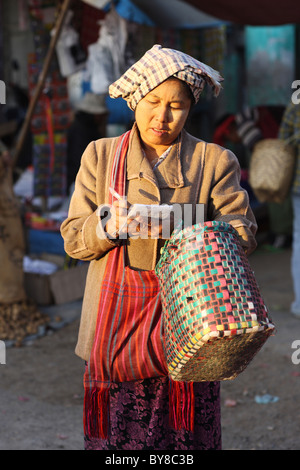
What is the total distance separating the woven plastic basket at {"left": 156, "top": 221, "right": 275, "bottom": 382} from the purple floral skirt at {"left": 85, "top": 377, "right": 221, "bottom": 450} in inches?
11.3

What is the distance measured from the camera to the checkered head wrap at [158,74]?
205 cm

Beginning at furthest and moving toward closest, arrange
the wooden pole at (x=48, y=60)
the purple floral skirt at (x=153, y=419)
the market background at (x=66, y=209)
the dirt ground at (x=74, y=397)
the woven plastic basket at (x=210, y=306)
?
1. the wooden pole at (x=48, y=60)
2. the market background at (x=66, y=209)
3. the dirt ground at (x=74, y=397)
4. the purple floral skirt at (x=153, y=419)
5. the woven plastic basket at (x=210, y=306)

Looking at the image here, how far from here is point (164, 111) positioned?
2082 millimetres

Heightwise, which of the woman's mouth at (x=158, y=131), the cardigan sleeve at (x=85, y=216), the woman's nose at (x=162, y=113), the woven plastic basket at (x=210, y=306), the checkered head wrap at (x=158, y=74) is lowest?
the woven plastic basket at (x=210, y=306)

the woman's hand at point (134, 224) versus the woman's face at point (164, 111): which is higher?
the woman's face at point (164, 111)

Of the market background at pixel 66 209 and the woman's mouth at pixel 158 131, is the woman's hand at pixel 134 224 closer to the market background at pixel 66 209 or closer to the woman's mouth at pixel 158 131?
the woman's mouth at pixel 158 131

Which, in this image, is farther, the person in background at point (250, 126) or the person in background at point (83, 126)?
the person in background at point (83, 126)

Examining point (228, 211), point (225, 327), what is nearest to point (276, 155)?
point (228, 211)

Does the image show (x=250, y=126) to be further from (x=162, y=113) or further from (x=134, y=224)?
(x=134, y=224)

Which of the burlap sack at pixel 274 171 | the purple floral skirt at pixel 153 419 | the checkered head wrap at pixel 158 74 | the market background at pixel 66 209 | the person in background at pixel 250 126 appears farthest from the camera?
the person in background at pixel 250 126

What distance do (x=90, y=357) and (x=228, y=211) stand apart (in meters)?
0.68

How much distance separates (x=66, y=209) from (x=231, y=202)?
4485 millimetres


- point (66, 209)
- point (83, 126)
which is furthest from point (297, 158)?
point (83, 126)

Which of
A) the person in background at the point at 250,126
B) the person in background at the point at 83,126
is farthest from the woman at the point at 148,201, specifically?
the person in background at the point at 83,126
